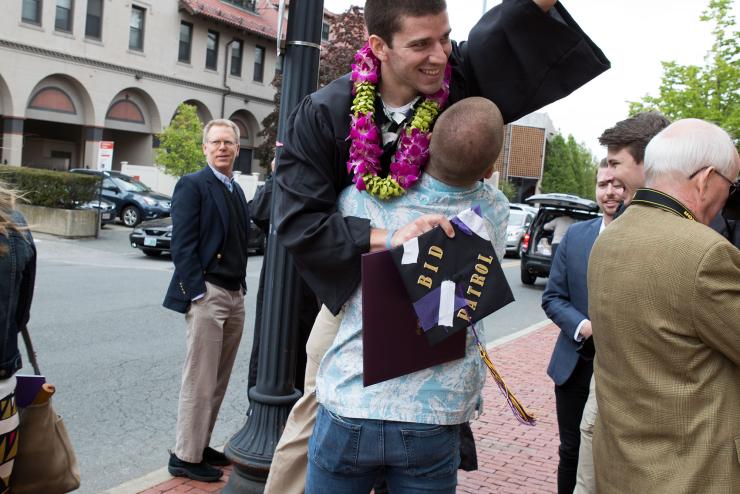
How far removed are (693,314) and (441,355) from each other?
69 centimetres

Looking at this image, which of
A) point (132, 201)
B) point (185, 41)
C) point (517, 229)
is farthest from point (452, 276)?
point (185, 41)

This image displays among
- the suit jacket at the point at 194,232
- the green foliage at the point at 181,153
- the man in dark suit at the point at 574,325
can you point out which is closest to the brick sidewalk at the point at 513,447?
the man in dark suit at the point at 574,325

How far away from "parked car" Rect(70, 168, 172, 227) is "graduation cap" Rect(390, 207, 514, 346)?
20.8 metres

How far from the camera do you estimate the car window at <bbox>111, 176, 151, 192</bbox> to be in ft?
73.9

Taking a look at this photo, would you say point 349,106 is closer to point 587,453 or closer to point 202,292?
point 587,453

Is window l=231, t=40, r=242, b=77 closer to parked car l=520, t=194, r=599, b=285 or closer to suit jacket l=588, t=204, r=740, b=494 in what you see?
parked car l=520, t=194, r=599, b=285

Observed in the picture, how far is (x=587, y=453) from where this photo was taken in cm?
338

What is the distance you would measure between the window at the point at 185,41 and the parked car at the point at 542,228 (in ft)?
71.6

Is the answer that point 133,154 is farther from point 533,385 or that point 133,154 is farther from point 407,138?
point 407,138

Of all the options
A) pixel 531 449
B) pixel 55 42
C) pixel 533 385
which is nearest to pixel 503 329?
pixel 533 385

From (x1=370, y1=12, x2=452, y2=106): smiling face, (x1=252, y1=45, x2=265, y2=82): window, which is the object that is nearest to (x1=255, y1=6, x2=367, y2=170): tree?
(x1=252, y1=45, x2=265, y2=82): window

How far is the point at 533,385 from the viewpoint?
24.7 ft

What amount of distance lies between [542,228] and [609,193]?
1334 centimetres

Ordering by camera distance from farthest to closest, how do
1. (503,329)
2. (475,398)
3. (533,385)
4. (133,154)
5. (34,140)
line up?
(133,154) < (34,140) < (503,329) < (533,385) < (475,398)
